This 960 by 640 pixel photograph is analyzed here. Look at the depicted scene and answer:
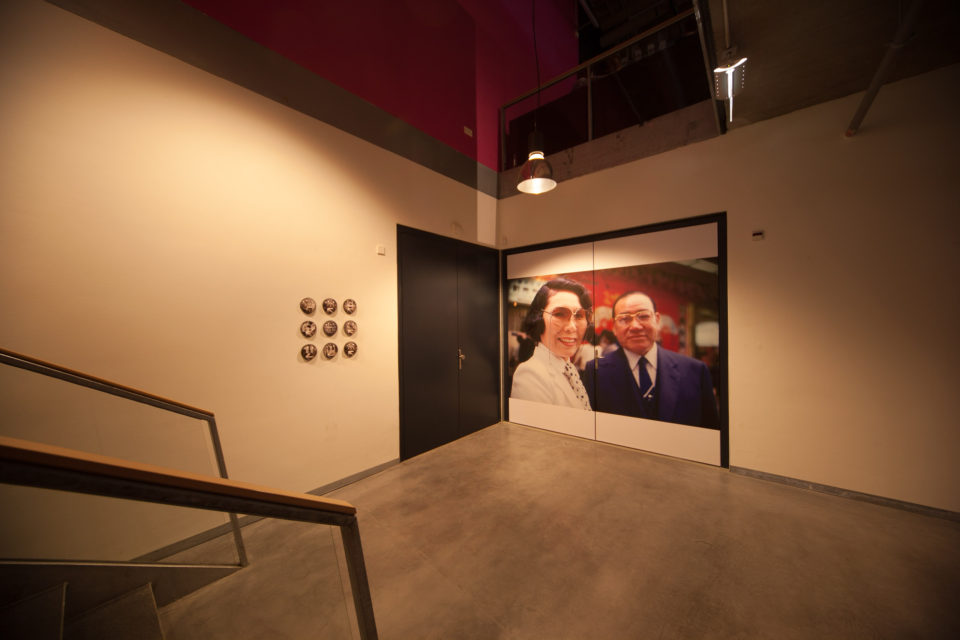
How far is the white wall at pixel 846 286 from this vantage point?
99.9 inches

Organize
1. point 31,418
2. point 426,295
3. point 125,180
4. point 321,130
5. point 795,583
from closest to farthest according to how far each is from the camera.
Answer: point 31,418 → point 795,583 → point 125,180 → point 321,130 → point 426,295

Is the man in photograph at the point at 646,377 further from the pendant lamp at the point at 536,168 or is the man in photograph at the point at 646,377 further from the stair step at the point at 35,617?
the stair step at the point at 35,617

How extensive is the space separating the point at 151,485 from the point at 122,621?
1.34m

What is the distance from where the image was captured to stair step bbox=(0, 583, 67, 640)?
1.04 metres

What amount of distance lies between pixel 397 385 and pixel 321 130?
2.62 meters

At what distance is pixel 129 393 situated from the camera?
1938mm

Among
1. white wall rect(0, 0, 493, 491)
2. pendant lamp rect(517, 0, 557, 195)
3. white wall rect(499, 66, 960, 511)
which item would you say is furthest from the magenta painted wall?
white wall rect(499, 66, 960, 511)

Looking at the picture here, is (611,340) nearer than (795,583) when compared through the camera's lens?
No

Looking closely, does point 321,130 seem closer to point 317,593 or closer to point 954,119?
point 317,593

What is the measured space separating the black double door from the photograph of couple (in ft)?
1.67

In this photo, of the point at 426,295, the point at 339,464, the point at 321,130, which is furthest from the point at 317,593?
the point at 321,130

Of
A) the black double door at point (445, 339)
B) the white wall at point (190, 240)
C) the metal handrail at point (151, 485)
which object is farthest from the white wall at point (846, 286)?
the metal handrail at point (151, 485)

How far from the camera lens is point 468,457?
3.74m

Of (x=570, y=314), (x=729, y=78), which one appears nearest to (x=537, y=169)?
(x=729, y=78)
